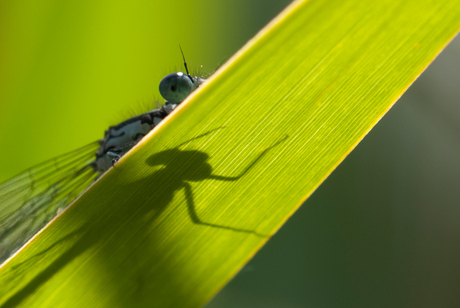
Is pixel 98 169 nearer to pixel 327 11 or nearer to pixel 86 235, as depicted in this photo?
pixel 86 235

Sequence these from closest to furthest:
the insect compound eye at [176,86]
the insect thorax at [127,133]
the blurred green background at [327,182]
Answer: the insect compound eye at [176,86]
the blurred green background at [327,182]
the insect thorax at [127,133]

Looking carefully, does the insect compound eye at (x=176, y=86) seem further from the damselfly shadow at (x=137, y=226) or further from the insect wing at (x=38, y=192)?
the insect wing at (x=38, y=192)

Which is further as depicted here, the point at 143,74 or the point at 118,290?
the point at 143,74

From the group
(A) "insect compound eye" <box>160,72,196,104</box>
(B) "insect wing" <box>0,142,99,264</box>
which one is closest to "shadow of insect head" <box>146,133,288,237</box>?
(A) "insect compound eye" <box>160,72,196,104</box>

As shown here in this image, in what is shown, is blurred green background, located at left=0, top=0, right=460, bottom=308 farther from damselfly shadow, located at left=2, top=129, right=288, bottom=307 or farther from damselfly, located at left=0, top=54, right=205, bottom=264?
damselfly shadow, located at left=2, top=129, right=288, bottom=307

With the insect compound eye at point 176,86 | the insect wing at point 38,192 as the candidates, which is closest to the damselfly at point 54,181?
the insect wing at point 38,192

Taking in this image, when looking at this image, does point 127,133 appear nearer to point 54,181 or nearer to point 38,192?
point 54,181

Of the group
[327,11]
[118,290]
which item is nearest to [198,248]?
[118,290]
